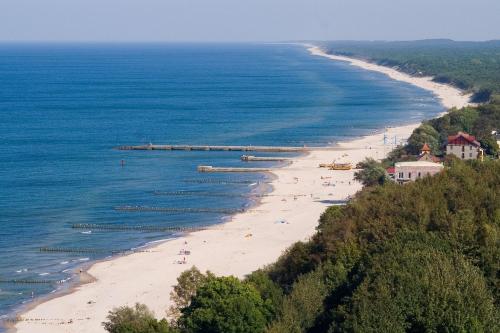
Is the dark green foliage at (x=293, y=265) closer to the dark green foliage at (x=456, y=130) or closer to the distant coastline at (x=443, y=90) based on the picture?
the dark green foliage at (x=456, y=130)

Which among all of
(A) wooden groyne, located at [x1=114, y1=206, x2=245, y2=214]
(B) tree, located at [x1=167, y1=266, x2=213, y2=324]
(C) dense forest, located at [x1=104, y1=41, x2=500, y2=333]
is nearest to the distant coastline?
(A) wooden groyne, located at [x1=114, y1=206, x2=245, y2=214]

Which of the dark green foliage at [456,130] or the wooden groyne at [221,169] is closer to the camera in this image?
the dark green foliage at [456,130]

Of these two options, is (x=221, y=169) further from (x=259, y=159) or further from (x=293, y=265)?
(x=293, y=265)

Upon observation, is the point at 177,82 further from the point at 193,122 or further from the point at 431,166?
the point at 431,166

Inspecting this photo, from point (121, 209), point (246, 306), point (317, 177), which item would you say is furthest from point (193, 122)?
point (246, 306)

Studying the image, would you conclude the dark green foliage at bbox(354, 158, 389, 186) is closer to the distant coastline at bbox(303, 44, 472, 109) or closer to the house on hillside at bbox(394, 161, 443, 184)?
the house on hillside at bbox(394, 161, 443, 184)

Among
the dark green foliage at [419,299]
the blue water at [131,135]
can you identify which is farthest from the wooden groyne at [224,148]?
the dark green foliage at [419,299]
